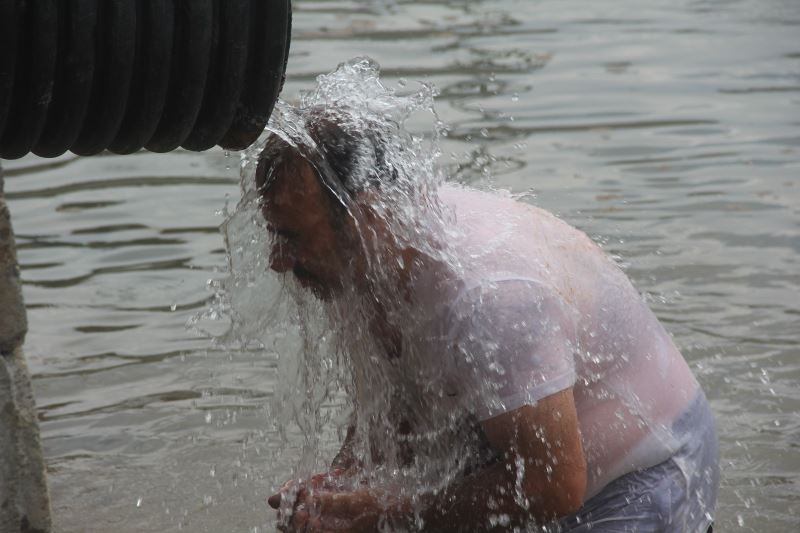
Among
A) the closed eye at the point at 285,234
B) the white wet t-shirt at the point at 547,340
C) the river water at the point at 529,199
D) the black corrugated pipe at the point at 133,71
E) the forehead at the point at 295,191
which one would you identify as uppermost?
the black corrugated pipe at the point at 133,71

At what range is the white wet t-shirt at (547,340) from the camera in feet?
10.6

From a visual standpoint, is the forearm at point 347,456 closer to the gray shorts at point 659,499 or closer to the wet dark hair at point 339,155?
the gray shorts at point 659,499

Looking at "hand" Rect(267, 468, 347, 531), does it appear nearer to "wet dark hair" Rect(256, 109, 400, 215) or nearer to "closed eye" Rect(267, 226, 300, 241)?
"closed eye" Rect(267, 226, 300, 241)

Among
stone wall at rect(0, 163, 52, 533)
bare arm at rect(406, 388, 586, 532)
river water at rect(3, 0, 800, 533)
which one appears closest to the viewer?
bare arm at rect(406, 388, 586, 532)

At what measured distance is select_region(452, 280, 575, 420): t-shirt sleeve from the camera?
127 inches

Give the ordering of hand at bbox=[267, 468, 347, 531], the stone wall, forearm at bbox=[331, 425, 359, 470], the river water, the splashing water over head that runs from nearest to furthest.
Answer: the splashing water over head
hand at bbox=[267, 468, 347, 531]
forearm at bbox=[331, 425, 359, 470]
the stone wall
the river water

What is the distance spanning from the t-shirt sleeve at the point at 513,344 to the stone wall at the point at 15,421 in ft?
5.19

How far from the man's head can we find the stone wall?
3.64 ft

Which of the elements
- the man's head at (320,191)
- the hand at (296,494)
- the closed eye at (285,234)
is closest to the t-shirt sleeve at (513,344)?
the man's head at (320,191)

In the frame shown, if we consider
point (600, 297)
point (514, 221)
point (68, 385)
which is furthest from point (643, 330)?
point (68, 385)

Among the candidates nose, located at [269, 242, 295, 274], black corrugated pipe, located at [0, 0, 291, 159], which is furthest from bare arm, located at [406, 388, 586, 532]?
black corrugated pipe, located at [0, 0, 291, 159]

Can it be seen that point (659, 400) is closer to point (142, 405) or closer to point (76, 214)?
point (142, 405)

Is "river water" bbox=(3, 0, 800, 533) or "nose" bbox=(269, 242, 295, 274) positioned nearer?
"nose" bbox=(269, 242, 295, 274)

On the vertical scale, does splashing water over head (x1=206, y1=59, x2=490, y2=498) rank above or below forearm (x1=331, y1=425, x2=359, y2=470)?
above
